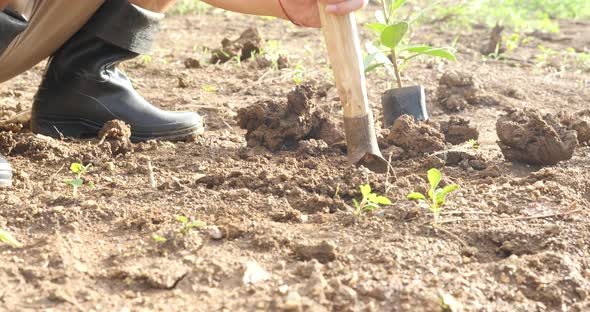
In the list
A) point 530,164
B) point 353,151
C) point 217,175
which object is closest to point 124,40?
point 217,175

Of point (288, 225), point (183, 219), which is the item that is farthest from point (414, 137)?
point (183, 219)

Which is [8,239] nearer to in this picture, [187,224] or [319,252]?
[187,224]

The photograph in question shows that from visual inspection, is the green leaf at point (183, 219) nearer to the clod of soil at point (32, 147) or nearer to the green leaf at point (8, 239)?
the green leaf at point (8, 239)

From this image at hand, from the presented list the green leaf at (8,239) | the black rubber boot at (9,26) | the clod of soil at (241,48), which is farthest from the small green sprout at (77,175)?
the clod of soil at (241,48)

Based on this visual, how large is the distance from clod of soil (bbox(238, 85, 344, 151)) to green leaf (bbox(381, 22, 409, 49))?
0.39 metres

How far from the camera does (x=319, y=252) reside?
1977 mm

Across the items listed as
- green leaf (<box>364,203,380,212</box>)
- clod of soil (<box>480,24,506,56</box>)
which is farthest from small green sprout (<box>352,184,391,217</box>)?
clod of soil (<box>480,24,506,56</box>)

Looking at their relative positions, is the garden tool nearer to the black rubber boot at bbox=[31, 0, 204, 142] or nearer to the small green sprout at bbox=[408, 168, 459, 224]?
the small green sprout at bbox=[408, 168, 459, 224]

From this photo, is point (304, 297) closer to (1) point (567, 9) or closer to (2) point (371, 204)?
(2) point (371, 204)

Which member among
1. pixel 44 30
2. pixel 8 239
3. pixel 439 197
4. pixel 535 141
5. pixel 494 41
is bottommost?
pixel 494 41

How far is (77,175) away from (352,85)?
3.05 feet

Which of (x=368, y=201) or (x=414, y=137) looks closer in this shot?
(x=368, y=201)

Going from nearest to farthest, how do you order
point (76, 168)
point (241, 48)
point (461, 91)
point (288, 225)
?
point (288, 225) < point (76, 168) < point (461, 91) < point (241, 48)

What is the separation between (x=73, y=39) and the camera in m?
3.02
